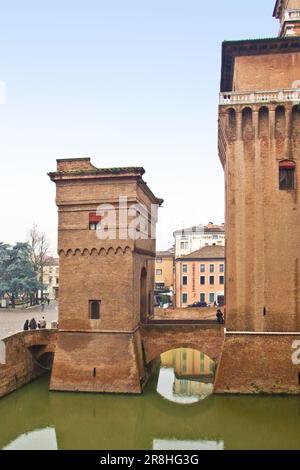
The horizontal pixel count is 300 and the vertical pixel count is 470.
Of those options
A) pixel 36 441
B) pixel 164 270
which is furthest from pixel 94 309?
pixel 164 270

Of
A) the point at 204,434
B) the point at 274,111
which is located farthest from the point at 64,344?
the point at 274,111

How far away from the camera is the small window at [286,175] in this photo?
21.0 meters

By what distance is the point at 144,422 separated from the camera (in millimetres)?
18328

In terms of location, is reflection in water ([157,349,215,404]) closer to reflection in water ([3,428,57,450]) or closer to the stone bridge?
the stone bridge

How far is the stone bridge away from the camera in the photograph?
21.8 m

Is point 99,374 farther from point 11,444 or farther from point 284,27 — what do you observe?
point 284,27

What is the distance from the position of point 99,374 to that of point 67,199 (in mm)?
8223

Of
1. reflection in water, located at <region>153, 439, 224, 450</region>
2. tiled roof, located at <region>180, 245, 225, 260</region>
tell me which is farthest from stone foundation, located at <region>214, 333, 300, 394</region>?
tiled roof, located at <region>180, 245, 225, 260</region>

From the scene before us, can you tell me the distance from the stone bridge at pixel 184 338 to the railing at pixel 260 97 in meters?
10.4

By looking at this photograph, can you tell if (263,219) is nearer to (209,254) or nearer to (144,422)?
(144,422)

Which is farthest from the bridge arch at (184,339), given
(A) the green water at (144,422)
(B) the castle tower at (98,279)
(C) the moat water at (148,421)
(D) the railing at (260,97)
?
(D) the railing at (260,97)

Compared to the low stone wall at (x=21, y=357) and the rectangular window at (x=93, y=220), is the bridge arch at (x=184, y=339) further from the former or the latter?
the rectangular window at (x=93, y=220)

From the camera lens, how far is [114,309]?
70.0 feet
